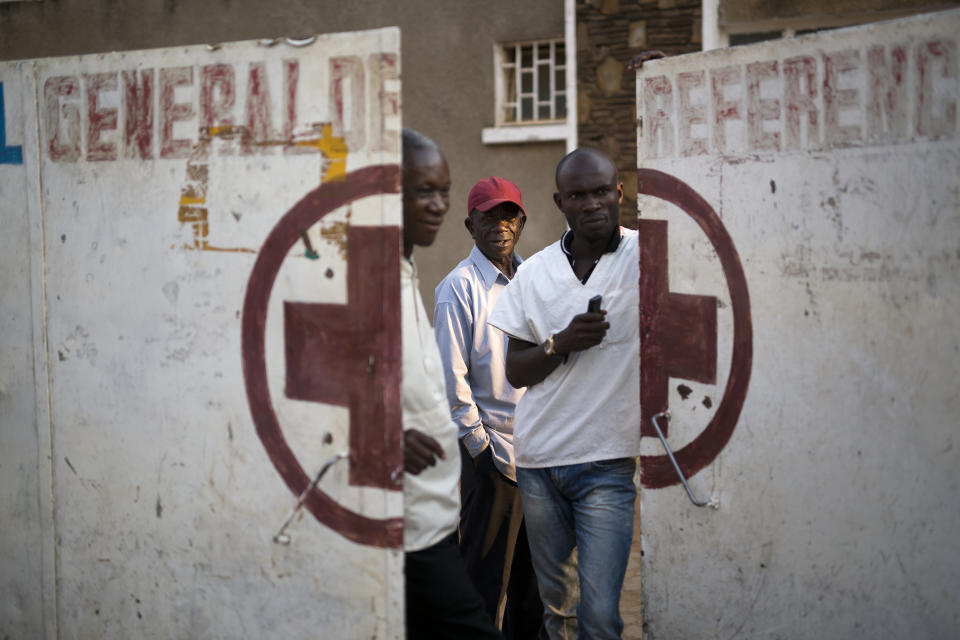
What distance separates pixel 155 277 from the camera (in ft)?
8.54

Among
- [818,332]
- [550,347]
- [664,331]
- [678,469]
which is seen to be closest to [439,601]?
[678,469]

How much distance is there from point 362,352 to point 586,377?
0.92 metres

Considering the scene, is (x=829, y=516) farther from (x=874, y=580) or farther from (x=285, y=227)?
(x=285, y=227)

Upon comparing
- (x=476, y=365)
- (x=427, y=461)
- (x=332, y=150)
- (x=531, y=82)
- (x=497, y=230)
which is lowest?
(x=427, y=461)

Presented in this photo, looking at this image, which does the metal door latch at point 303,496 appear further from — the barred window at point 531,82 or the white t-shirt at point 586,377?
the barred window at point 531,82

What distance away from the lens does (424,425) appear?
2.47 metres

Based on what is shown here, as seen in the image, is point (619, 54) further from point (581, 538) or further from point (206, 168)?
point (206, 168)

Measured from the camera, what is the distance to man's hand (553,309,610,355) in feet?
9.50

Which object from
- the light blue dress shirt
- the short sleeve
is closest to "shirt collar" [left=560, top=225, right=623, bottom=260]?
the short sleeve

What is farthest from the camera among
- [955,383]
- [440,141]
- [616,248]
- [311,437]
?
[440,141]

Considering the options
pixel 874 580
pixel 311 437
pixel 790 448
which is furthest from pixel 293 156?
pixel 874 580

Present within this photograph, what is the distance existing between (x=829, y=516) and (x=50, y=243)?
228 cm

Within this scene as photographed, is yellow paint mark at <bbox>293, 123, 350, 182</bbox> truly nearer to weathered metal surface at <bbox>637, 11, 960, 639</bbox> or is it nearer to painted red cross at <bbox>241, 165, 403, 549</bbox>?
painted red cross at <bbox>241, 165, 403, 549</bbox>

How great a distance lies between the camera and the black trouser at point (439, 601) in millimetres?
2508
